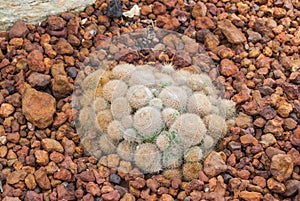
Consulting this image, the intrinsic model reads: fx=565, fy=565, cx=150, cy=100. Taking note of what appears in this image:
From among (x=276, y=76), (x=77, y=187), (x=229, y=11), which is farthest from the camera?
(x=229, y=11)

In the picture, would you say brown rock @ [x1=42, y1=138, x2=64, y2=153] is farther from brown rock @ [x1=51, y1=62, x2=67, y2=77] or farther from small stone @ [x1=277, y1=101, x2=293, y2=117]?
small stone @ [x1=277, y1=101, x2=293, y2=117]

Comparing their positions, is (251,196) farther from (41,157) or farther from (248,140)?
(41,157)

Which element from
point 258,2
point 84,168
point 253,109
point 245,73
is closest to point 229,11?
point 258,2

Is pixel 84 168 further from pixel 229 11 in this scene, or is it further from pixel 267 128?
pixel 229 11

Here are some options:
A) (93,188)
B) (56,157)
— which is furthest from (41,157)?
→ (93,188)

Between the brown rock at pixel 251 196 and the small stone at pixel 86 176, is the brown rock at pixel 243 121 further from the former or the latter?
the small stone at pixel 86 176

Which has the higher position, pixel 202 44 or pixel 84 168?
pixel 202 44

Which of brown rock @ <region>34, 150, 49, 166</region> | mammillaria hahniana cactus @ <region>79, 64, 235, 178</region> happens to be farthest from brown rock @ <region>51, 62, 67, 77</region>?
brown rock @ <region>34, 150, 49, 166</region>

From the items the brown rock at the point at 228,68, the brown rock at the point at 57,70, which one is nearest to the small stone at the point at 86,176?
the brown rock at the point at 57,70
